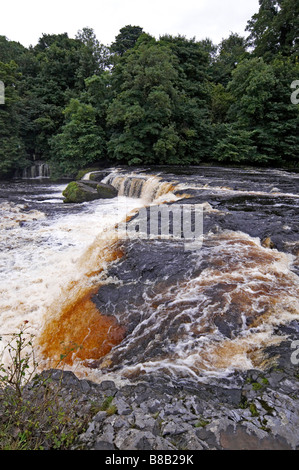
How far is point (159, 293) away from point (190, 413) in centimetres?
189

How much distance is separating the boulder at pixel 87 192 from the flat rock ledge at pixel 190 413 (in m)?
8.67

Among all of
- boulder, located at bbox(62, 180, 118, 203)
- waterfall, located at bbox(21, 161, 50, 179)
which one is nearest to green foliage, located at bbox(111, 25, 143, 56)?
waterfall, located at bbox(21, 161, 50, 179)

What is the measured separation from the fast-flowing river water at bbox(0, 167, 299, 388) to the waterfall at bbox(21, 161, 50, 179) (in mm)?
11944

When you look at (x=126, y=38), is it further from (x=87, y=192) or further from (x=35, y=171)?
(x=87, y=192)

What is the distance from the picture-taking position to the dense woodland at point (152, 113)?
14414 mm

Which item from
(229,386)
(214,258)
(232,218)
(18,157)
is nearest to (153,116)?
(18,157)

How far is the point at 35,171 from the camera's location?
17.8 m

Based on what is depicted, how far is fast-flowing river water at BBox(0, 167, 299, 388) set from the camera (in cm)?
292

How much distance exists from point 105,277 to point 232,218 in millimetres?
3445

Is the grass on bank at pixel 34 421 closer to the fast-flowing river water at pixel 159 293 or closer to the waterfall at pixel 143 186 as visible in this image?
the fast-flowing river water at pixel 159 293

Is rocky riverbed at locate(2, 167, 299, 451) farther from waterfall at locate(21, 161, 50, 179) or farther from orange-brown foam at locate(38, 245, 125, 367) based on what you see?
waterfall at locate(21, 161, 50, 179)

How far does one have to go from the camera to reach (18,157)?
53.9ft

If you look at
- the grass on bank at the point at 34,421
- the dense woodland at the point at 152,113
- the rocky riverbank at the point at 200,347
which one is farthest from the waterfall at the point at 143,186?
the grass on bank at the point at 34,421
